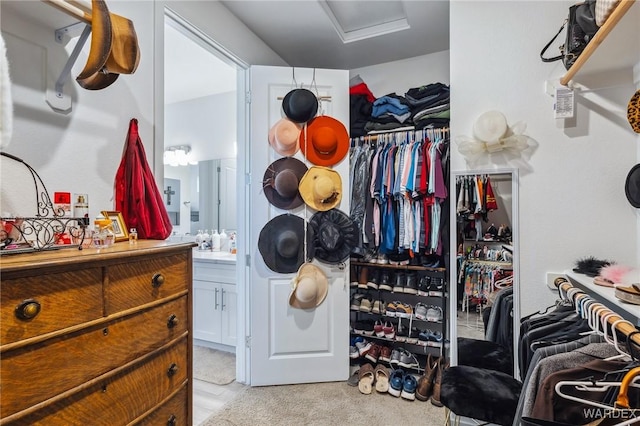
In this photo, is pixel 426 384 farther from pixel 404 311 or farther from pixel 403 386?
pixel 404 311

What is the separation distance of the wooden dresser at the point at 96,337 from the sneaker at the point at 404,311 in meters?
1.76

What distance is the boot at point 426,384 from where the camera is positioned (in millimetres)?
2110

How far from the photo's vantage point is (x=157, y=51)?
1.62 metres

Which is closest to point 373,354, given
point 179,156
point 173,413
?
point 173,413

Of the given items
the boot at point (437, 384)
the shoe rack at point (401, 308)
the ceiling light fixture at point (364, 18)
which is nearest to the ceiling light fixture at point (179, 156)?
the ceiling light fixture at point (364, 18)

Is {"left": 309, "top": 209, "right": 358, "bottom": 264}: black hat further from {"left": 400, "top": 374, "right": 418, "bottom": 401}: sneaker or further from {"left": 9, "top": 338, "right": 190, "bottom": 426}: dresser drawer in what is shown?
{"left": 9, "top": 338, "right": 190, "bottom": 426}: dresser drawer

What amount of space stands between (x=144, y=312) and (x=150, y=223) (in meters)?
0.54

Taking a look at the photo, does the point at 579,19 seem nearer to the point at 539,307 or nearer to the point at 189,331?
the point at 539,307

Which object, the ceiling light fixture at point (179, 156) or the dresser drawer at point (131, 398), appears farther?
the ceiling light fixture at point (179, 156)

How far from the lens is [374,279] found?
103 inches

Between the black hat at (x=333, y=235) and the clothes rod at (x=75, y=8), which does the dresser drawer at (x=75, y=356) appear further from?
the black hat at (x=333, y=235)

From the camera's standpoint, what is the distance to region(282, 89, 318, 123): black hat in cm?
220

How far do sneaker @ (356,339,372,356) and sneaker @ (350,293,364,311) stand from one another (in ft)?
0.94

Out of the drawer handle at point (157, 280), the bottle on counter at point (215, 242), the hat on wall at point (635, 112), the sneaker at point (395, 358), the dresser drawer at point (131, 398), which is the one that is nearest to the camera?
the dresser drawer at point (131, 398)
